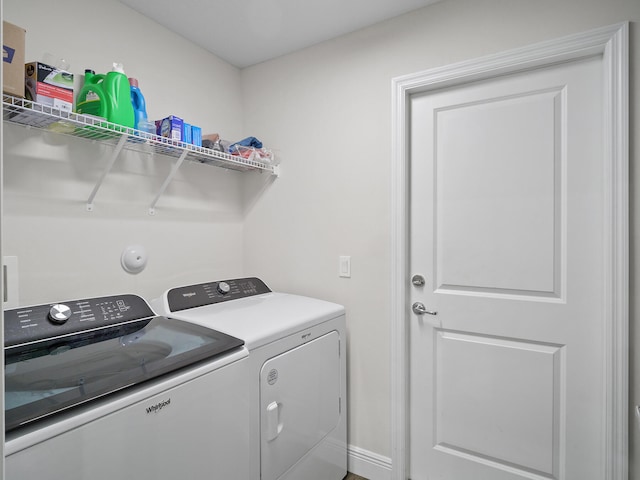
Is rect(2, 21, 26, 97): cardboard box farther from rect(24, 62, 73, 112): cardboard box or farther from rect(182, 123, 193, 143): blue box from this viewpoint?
rect(182, 123, 193, 143): blue box

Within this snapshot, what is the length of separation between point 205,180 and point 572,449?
2313 mm

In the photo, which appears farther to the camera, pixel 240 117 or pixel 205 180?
pixel 240 117

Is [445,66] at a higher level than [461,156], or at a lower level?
higher

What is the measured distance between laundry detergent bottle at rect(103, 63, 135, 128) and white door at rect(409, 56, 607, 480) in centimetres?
137

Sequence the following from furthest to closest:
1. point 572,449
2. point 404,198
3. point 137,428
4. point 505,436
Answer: point 404,198 → point 505,436 → point 572,449 → point 137,428

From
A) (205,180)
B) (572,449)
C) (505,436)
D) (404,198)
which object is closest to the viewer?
(572,449)

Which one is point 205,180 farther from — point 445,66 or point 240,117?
point 445,66

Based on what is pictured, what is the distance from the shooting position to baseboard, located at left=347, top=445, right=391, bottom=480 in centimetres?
197

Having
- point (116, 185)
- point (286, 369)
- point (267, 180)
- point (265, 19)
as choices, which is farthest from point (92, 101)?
point (286, 369)

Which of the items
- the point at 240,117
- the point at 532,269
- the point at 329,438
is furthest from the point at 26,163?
the point at 532,269

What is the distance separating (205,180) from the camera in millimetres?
2236

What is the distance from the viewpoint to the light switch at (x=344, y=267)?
2.08 m

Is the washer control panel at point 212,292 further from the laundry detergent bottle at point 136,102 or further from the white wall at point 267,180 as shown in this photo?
the laundry detergent bottle at point 136,102

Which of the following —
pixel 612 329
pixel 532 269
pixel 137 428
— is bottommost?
pixel 137 428
